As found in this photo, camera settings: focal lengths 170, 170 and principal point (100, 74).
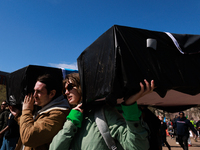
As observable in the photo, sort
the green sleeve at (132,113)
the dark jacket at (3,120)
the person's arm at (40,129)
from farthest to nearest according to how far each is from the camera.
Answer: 1. the dark jacket at (3,120)
2. the person's arm at (40,129)
3. the green sleeve at (132,113)

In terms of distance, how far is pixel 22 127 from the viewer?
6.56 feet

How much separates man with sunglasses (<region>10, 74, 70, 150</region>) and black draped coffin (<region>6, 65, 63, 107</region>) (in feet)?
3.11

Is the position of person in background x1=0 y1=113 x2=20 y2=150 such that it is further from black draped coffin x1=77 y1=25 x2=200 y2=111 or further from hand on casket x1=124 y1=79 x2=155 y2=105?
hand on casket x1=124 y1=79 x2=155 y2=105

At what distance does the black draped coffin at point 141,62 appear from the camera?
4.47 feet

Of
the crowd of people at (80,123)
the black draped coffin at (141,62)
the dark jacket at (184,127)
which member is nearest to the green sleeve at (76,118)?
the crowd of people at (80,123)

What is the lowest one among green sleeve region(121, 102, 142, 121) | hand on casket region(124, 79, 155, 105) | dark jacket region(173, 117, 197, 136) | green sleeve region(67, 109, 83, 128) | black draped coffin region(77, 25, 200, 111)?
dark jacket region(173, 117, 197, 136)

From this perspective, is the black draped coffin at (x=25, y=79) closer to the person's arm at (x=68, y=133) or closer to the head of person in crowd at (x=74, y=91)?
the head of person in crowd at (x=74, y=91)

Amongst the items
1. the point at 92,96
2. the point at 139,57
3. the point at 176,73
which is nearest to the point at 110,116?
the point at 92,96

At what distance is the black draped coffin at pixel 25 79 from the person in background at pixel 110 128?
1.90 m

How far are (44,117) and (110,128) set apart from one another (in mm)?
1018

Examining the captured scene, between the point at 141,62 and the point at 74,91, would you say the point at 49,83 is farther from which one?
the point at 141,62

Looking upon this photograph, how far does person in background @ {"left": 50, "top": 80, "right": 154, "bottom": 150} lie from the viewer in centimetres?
128

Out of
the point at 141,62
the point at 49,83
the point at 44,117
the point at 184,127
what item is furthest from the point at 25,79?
the point at 184,127

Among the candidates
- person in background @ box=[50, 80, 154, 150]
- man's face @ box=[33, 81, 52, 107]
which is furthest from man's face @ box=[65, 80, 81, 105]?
man's face @ box=[33, 81, 52, 107]
